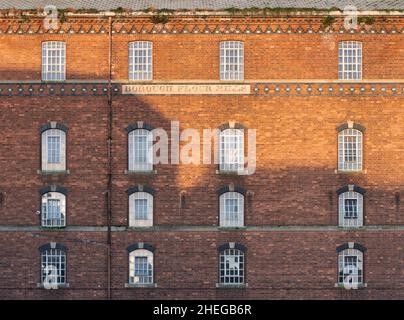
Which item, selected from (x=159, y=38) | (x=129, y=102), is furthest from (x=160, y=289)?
(x=159, y=38)

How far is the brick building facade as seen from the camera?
45.6m

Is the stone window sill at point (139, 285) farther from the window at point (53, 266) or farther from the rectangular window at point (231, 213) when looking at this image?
the rectangular window at point (231, 213)

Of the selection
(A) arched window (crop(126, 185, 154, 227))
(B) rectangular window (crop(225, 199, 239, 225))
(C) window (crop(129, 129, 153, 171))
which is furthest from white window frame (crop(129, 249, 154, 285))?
(B) rectangular window (crop(225, 199, 239, 225))

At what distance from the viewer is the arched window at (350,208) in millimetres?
45656

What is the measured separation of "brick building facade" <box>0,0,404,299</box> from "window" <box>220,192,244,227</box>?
248 mm

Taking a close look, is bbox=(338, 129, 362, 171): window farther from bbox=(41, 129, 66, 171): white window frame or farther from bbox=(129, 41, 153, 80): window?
bbox=(41, 129, 66, 171): white window frame

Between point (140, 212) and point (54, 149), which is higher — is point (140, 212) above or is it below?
below

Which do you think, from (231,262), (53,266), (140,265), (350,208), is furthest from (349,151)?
(53,266)

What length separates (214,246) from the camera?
45.5 metres

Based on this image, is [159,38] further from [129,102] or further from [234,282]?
[234,282]

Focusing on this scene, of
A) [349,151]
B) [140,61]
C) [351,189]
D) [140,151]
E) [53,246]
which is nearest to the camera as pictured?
[351,189]

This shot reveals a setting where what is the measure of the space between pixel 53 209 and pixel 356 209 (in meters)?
13.5

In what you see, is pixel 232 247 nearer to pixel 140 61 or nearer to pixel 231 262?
pixel 231 262

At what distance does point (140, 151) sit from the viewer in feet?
151
